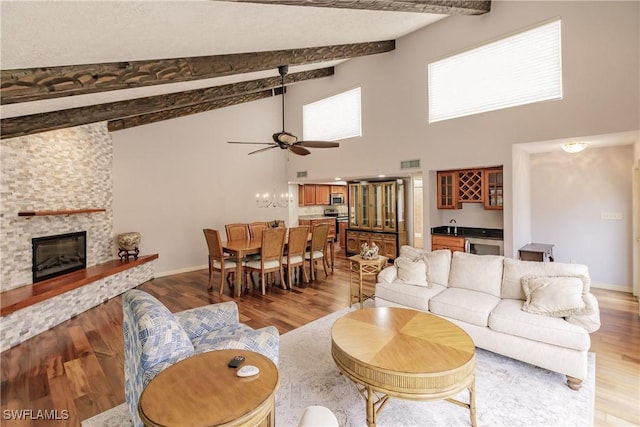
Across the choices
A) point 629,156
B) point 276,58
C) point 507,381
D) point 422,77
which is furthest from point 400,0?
point 629,156

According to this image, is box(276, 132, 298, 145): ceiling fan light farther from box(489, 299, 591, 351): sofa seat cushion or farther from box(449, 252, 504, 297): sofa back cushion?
box(489, 299, 591, 351): sofa seat cushion

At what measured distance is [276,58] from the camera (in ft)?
14.5

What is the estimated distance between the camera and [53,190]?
14.3ft

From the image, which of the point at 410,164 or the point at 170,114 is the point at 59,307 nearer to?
the point at 170,114

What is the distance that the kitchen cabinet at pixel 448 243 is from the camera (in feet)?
17.8

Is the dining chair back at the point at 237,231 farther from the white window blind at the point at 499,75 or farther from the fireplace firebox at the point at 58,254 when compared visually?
the white window blind at the point at 499,75

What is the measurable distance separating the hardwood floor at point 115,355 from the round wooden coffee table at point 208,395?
1.25 m

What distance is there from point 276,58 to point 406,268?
352cm

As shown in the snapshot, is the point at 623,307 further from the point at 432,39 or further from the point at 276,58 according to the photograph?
the point at 276,58

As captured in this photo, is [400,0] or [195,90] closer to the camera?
[400,0]

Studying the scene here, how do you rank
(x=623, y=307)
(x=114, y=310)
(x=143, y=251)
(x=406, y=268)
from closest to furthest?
(x=406, y=268) → (x=623, y=307) → (x=114, y=310) → (x=143, y=251)

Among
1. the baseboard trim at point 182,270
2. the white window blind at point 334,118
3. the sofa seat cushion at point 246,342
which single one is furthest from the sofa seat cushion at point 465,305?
the baseboard trim at point 182,270

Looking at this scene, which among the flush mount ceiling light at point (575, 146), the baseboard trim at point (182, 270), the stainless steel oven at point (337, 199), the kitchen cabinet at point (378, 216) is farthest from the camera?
the stainless steel oven at point (337, 199)

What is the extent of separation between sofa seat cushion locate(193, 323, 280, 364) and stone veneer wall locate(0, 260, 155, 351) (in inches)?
99.9
